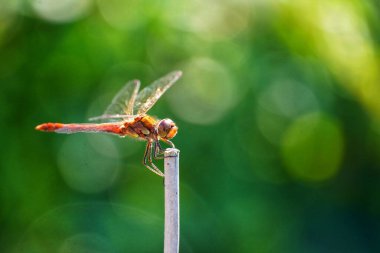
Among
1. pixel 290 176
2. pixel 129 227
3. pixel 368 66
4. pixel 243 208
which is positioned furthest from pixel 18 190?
pixel 368 66

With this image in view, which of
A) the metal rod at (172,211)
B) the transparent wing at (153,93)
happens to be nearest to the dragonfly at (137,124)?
the transparent wing at (153,93)

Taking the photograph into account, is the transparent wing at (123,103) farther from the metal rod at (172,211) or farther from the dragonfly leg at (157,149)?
the metal rod at (172,211)

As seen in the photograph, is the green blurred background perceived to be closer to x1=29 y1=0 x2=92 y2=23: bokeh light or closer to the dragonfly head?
x1=29 y1=0 x2=92 y2=23: bokeh light

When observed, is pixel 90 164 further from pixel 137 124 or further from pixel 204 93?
pixel 137 124

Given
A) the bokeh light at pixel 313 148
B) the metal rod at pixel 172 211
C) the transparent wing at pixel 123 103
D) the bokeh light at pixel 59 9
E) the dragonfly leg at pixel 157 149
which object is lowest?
the metal rod at pixel 172 211

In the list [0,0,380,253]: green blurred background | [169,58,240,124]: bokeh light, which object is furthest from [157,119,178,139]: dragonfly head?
[169,58,240,124]: bokeh light

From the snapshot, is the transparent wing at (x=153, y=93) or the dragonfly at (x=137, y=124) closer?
the dragonfly at (x=137, y=124)

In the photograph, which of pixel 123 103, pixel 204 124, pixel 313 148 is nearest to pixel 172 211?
pixel 123 103
